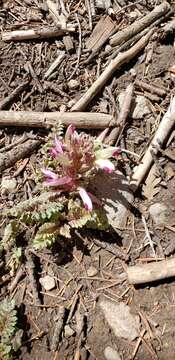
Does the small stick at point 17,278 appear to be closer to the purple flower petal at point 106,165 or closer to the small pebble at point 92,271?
the small pebble at point 92,271

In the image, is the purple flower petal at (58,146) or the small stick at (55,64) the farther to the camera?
the small stick at (55,64)

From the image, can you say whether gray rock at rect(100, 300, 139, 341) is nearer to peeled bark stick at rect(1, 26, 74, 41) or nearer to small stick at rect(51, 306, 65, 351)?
small stick at rect(51, 306, 65, 351)

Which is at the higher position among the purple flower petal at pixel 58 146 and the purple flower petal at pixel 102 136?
the purple flower petal at pixel 102 136

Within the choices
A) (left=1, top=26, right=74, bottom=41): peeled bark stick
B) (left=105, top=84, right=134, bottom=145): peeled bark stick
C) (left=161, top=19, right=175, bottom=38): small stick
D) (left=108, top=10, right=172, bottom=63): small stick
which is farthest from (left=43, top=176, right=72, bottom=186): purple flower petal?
(left=161, top=19, right=175, bottom=38): small stick

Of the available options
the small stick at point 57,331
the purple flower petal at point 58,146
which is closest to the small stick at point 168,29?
the purple flower petal at point 58,146

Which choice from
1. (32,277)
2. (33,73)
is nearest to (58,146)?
(33,73)

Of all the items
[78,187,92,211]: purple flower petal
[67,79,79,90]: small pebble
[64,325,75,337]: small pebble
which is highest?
[67,79,79,90]: small pebble

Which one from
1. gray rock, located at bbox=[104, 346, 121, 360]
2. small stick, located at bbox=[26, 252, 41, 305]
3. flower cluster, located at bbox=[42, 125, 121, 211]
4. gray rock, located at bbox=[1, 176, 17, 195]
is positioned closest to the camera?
gray rock, located at bbox=[104, 346, 121, 360]
